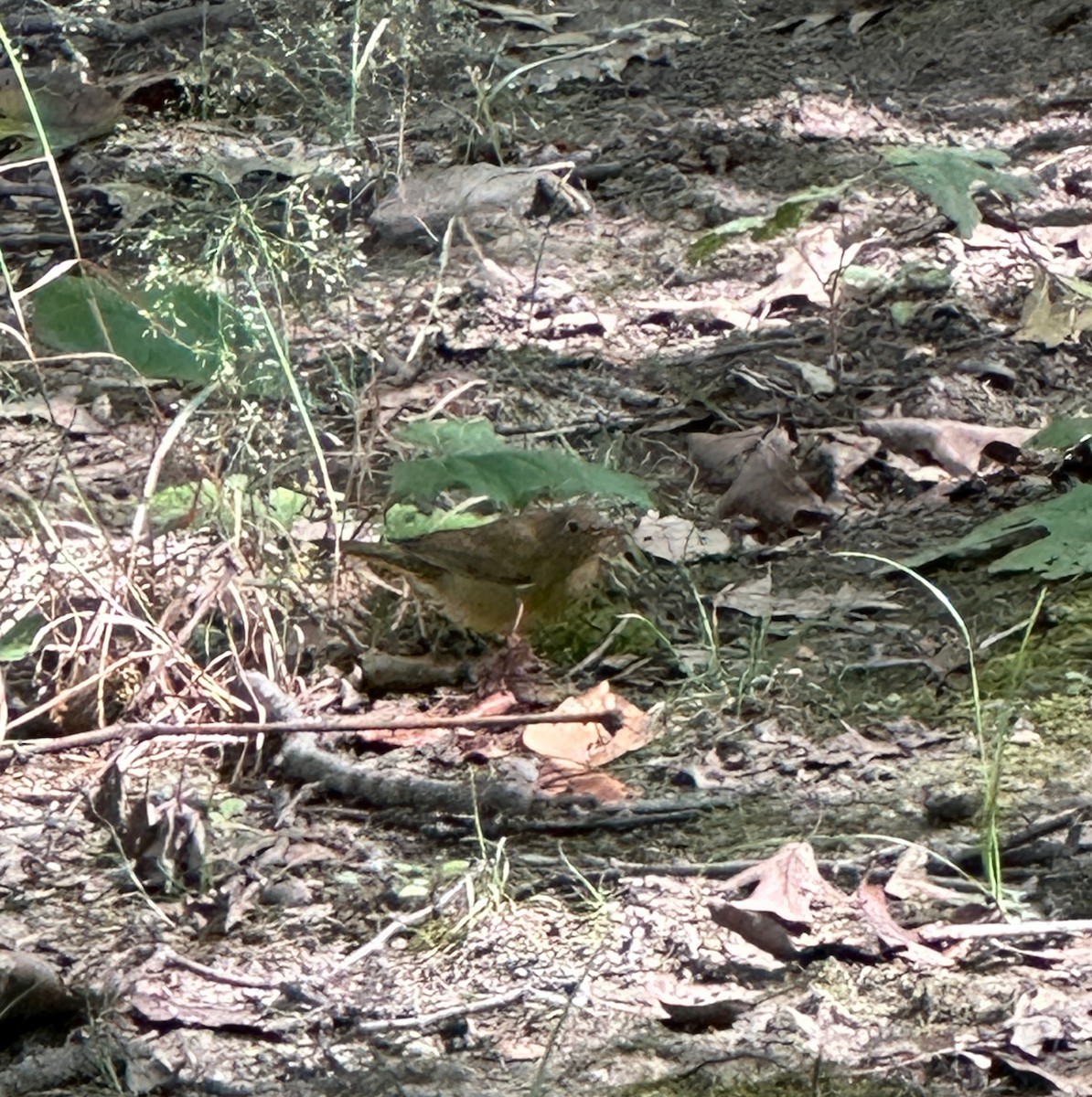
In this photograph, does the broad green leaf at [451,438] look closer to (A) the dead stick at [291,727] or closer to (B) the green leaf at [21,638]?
(A) the dead stick at [291,727]

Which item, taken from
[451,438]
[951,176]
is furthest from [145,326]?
[951,176]

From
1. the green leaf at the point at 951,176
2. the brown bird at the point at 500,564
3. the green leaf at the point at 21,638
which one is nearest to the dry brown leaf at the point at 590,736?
the brown bird at the point at 500,564

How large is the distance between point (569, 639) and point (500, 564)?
6.4 inches

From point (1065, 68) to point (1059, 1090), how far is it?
3.14 m

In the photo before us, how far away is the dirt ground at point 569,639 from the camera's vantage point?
1715 mm

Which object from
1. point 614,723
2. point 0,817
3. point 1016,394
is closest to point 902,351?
point 1016,394

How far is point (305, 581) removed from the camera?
236 cm

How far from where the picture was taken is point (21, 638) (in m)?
2.26

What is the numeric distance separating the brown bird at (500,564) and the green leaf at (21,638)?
42 centimetres

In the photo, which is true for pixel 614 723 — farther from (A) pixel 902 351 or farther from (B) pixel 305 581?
(A) pixel 902 351

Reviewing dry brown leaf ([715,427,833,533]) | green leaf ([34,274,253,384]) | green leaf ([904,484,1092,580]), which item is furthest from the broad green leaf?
green leaf ([904,484,1092,580])

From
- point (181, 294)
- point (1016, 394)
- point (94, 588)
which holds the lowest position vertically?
point (1016, 394)

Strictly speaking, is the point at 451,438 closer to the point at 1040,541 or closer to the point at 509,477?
the point at 509,477

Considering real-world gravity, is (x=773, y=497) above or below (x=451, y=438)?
below
